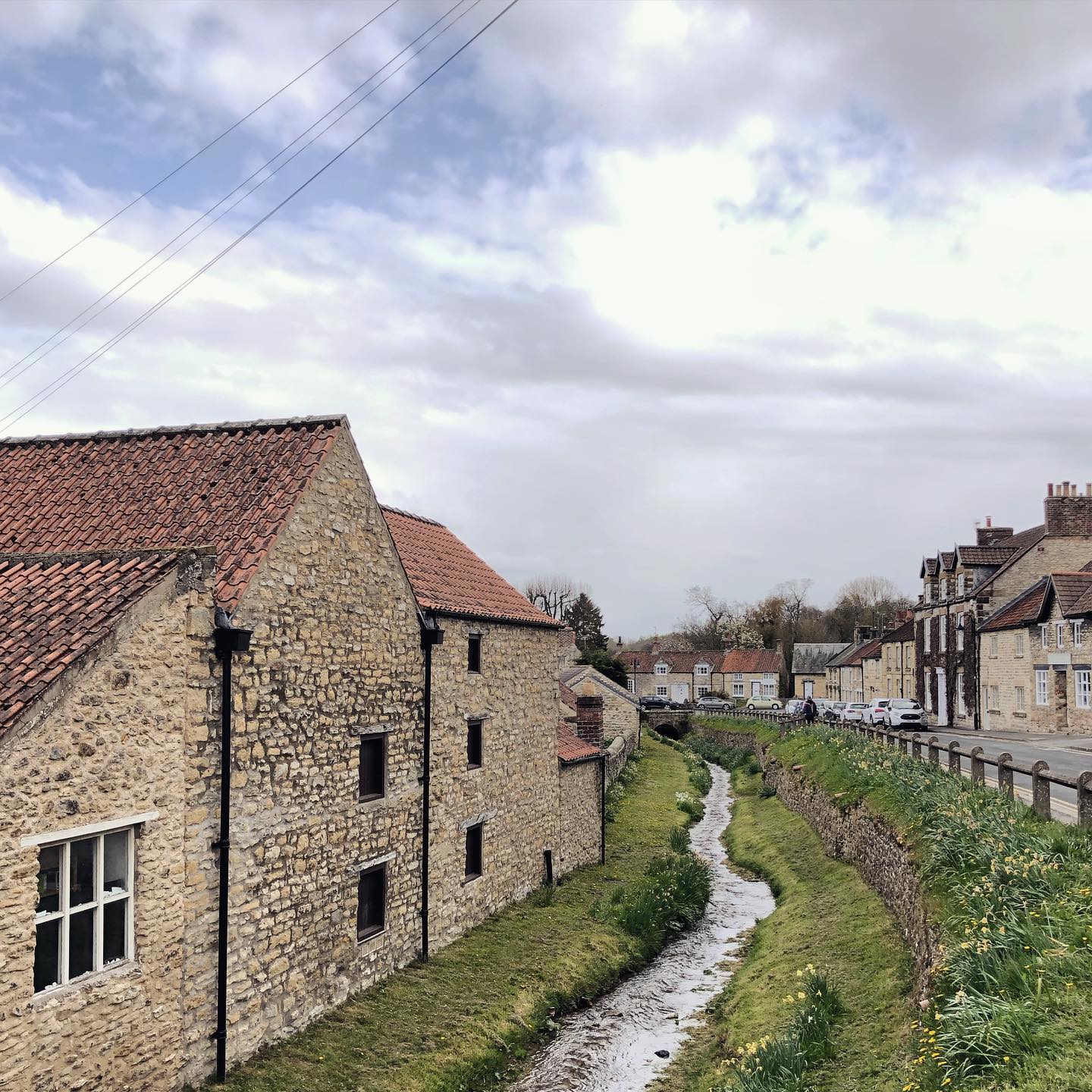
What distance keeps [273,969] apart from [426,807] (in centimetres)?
483

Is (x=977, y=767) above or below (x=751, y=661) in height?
above

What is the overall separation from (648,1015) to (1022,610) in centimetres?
3401

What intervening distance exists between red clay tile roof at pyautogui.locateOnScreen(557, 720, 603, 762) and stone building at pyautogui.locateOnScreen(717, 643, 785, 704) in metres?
76.0

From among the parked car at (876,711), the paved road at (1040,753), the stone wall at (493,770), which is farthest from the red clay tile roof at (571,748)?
the parked car at (876,711)

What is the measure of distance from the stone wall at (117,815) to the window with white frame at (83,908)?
115mm

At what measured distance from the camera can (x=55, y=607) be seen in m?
10.3

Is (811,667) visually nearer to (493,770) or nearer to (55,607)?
(493,770)

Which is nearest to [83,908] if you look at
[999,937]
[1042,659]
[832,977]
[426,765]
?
[426,765]

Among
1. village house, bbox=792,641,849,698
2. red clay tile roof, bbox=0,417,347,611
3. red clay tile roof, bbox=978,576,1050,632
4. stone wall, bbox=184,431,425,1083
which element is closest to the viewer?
stone wall, bbox=184,431,425,1083

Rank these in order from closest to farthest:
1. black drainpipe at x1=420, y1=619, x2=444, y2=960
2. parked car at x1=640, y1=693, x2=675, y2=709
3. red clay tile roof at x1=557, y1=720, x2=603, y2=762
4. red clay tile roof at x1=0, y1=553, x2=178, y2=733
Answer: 1. red clay tile roof at x1=0, y1=553, x2=178, y2=733
2. black drainpipe at x1=420, y1=619, x2=444, y2=960
3. red clay tile roof at x1=557, y1=720, x2=603, y2=762
4. parked car at x1=640, y1=693, x2=675, y2=709

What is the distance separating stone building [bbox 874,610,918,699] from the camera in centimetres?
6341

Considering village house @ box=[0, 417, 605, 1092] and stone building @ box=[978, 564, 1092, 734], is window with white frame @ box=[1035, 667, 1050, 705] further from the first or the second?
village house @ box=[0, 417, 605, 1092]

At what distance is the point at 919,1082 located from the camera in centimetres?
848

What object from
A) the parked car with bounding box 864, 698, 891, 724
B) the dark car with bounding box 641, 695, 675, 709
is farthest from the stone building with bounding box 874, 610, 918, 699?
the dark car with bounding box 641, 695, 675, 709
